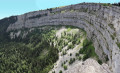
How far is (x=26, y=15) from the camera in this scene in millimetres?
139500

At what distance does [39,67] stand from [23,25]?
95.5 m

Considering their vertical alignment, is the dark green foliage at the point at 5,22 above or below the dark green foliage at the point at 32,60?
above

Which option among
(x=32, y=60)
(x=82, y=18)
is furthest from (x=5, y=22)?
(x=82, y=18)

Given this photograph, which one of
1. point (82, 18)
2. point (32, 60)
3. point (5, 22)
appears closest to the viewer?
point (32, 60)

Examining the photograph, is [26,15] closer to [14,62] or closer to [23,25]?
[23,25]

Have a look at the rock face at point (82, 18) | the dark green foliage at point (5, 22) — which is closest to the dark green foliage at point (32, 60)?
the rock face at point (82, 18)

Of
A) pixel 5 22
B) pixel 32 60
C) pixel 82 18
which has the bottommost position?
pixel 32 60

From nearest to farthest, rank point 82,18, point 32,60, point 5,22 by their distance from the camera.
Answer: point 32,60 < point 82,18 < point 5,22

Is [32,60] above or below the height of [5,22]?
below

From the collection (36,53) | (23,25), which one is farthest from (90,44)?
(23,25)

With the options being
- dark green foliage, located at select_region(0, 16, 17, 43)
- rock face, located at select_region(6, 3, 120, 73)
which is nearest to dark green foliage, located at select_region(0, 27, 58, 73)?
rock face, located at select_region(6, 3, 120, 73)

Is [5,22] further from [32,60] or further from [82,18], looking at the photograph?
[82,18]

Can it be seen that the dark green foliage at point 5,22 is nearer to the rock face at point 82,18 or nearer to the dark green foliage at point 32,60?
the rock face at point 82,18

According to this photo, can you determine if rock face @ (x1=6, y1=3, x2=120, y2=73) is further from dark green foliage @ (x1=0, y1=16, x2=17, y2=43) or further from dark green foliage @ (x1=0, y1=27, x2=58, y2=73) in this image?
dark green foliage @ (x1=0, y1=27, x2=58, y2=73)
